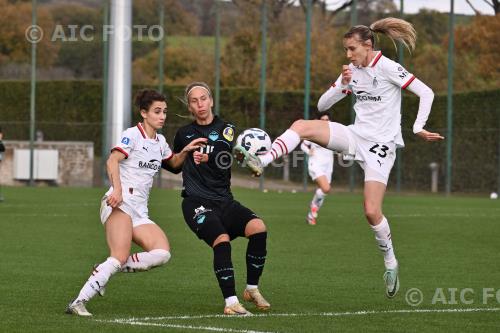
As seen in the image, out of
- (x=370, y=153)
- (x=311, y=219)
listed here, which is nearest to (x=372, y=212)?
(x=370, y=153)

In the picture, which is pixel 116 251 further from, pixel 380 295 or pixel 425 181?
pixel 425 181

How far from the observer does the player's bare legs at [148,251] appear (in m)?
9.45

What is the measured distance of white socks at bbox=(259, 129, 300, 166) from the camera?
9305 mm

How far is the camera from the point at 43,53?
1934 inches

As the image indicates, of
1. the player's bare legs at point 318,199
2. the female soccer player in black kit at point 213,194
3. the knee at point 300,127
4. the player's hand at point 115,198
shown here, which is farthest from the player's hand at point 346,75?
the player's bare legs at point 318,199

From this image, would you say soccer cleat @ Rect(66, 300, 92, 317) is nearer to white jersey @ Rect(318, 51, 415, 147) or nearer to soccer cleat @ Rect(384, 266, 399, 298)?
soccer cleat @ Rect(384, 266, 399, 298)

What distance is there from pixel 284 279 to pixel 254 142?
10.6ft

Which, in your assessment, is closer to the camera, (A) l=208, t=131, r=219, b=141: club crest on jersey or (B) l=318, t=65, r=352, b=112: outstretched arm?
(A) l=208, t=131, r=219, b=141: club crest on jersey

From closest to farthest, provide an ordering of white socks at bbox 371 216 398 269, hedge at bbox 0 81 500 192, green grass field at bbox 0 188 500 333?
green grass field at bbox 0 188 500 333 < white socks at bbox 371 216 398 269 < hedge at bbox 0 81 500 192

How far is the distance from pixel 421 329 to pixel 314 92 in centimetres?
3338

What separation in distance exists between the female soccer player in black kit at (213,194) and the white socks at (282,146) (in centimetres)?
44

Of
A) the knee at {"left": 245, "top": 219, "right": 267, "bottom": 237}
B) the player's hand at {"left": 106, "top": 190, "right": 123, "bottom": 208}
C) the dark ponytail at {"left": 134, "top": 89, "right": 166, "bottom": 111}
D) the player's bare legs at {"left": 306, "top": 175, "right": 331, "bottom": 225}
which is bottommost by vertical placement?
the player's bare legs at {"left": 306, "top": 175, "right": 331, "bottom": 225}

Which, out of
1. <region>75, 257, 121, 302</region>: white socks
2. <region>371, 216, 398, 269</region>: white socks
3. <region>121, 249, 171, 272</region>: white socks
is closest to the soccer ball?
<region>121, 249, 171, 272</region>: white socks

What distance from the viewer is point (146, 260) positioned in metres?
9.45
